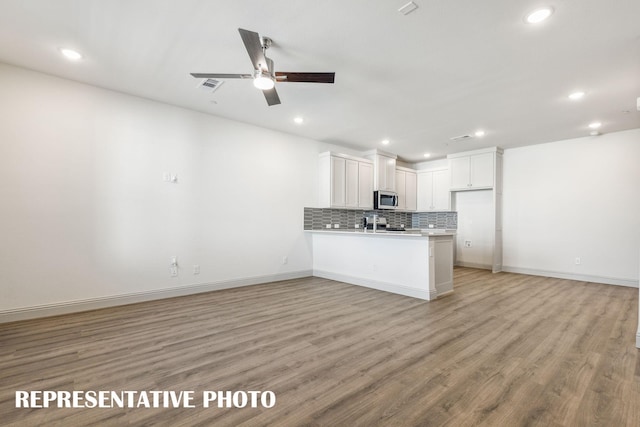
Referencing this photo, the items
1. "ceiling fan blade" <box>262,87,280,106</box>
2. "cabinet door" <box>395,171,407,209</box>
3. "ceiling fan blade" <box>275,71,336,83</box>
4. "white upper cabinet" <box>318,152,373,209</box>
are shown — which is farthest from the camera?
"cabinet door" <box>395,171,407,209</box>

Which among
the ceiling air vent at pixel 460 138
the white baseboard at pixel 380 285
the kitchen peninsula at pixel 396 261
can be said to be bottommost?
the white baseboard at pixel 380 285

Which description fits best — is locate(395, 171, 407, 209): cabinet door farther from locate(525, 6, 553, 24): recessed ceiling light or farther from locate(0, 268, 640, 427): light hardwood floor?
locate(525, 6, 553, 24): recessed ceiling light

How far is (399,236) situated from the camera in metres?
4.30

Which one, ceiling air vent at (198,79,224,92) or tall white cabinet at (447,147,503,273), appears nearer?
ceiling air vent at (198,79,224,92)

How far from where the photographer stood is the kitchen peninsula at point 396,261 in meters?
4.05

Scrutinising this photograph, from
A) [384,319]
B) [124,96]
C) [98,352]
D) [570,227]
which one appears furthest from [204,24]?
[570,227]

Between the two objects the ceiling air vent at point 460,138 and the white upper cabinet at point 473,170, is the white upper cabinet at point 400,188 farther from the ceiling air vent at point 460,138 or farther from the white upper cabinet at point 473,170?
the ceiling air vent at point 460,138

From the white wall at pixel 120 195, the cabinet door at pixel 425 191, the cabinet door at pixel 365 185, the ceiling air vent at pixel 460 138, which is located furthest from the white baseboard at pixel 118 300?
the cabinet door at pixel 425 191

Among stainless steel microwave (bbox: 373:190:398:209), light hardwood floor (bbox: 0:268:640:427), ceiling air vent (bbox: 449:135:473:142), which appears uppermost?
ceiling air vent (bbox: 449:135:473:142)

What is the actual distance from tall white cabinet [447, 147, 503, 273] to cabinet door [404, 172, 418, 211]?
1.02 meters

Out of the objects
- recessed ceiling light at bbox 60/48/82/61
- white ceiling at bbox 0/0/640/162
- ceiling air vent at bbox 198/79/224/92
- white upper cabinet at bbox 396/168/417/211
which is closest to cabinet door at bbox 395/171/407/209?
white upper cabinet at bbox 396/168/417/211

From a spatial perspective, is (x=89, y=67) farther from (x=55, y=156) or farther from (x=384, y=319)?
(x=384, y=319)

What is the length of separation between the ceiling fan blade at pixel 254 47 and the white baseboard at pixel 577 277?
6646 millimetres

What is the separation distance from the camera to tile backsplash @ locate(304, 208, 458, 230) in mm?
6012
